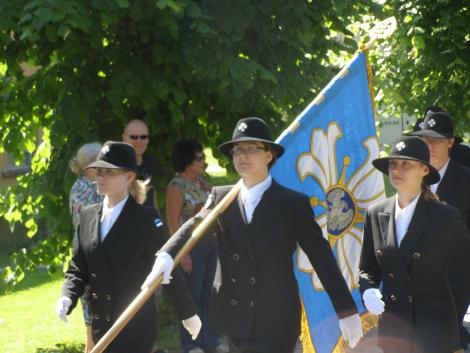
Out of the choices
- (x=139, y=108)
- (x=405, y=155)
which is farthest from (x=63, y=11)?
(x=405, y=155)

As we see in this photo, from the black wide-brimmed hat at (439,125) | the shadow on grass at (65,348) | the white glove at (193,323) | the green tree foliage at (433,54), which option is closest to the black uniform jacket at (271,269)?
the white glove at (193,323)

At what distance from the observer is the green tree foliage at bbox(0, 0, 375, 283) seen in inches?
297

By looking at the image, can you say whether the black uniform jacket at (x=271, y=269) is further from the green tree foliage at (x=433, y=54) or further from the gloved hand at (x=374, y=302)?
the green tree foliage at (x=433, y=54)

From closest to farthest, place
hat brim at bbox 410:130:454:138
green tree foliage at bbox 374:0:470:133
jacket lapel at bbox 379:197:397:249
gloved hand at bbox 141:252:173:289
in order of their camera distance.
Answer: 1. gloved hand at bbox 141:252:173:289
2. jacket lapel at bbox 379:197:397:249
3. hat brim at bbox 410:130:454:138
4. green tree foliage at bbox 374:0:470:133

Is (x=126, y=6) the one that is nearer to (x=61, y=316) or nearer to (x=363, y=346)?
(x=61, y=316)

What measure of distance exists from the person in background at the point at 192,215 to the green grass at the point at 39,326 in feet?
1.62

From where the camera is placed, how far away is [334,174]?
21.8 ft

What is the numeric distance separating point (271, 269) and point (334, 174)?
1470mm

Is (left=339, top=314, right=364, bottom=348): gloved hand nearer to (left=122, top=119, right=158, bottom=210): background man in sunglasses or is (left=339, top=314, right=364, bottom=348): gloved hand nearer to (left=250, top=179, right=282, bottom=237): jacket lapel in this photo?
(left=250, top=179, right=282, bottom=237): jacket lapel

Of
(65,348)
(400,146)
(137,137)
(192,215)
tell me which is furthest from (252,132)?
A: (65,348)

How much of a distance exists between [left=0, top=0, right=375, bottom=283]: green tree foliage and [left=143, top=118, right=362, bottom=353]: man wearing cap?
2129 millimetres

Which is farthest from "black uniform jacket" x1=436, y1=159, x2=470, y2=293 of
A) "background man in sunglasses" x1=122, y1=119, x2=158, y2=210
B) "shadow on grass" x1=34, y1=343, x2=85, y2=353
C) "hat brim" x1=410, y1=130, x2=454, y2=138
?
"shadow on grass" x1=34, y1=343, x2=85, y2=353

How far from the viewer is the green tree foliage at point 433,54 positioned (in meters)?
9.98

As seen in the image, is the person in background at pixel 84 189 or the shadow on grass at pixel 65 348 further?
the shadow on grass at pixel 65 348
